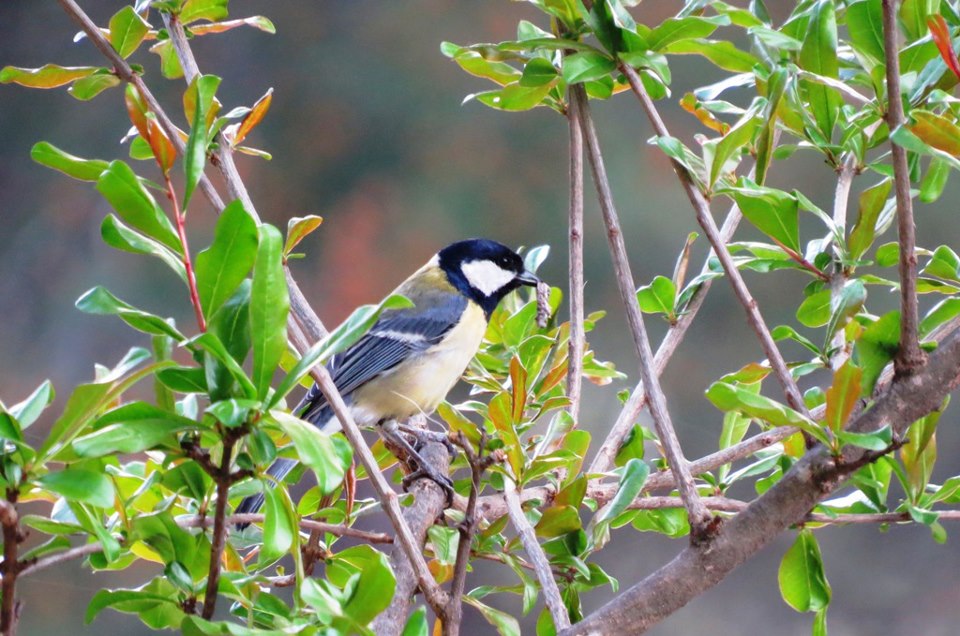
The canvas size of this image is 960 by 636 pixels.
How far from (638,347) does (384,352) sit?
2.39 ft

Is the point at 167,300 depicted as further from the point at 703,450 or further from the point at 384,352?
the point at 703,450

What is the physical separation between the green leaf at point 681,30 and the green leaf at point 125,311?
31 cm

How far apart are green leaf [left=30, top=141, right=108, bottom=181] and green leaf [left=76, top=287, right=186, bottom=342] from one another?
0.06 metres

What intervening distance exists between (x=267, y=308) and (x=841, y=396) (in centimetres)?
25

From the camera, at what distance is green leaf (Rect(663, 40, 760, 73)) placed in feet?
1.75

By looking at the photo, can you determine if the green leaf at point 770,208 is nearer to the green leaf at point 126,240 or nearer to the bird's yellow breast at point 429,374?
the green leaf at point 126,240

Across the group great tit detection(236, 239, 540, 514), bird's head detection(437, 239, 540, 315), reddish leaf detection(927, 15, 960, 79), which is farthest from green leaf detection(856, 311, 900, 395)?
bird's head detection(437, 239, 540, 315)

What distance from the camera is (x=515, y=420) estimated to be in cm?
57

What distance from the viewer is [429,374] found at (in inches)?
47.4

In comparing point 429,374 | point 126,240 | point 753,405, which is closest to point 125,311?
point 126,240

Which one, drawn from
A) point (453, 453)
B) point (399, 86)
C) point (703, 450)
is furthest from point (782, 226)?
point (399, 86)

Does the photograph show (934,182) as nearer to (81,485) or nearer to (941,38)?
(941,38)

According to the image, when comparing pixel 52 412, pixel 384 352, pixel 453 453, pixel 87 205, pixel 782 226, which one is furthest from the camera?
pixel 87 205

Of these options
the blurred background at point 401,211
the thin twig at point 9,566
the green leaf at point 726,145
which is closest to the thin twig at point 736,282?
the green leaf at point 726,145
